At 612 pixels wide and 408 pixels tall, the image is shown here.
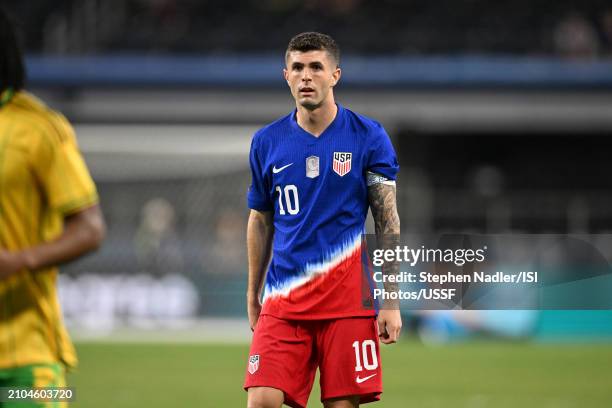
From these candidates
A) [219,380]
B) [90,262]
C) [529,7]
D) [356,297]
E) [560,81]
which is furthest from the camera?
[529,7]

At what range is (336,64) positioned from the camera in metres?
5.58

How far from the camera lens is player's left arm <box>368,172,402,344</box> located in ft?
17.9

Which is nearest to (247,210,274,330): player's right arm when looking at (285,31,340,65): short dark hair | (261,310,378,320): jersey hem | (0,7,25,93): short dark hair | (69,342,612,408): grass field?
(261,310,378,320): jersey hem

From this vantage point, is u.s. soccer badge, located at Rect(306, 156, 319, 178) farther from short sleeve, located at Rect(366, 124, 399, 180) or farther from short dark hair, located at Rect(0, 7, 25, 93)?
short dark hair, located at Rect(0, 7, 25, 93)

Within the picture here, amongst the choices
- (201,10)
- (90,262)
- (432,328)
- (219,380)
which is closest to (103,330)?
(90,262)

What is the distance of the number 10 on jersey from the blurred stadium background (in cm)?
1246

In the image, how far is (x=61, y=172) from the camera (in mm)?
3699

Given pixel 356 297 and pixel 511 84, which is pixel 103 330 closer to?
pixel 511 84

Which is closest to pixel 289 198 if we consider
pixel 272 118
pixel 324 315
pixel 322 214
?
pixel 322 214

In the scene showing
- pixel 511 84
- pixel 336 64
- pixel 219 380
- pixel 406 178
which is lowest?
pixel 219 380

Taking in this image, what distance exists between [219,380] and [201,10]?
16.4 metres

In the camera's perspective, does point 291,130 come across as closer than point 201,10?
Yes

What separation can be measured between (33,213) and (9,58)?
508 mm

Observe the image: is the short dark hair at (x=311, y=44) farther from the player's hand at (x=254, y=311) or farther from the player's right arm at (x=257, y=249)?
the player's hand at (x=254, y=311)
